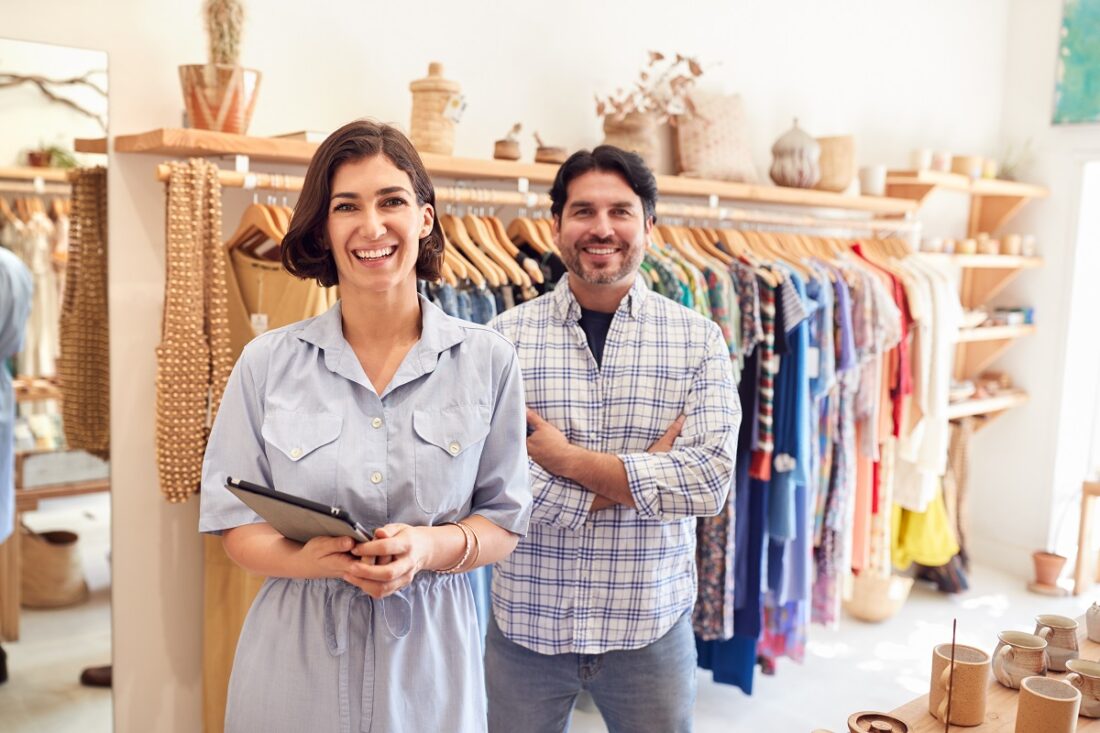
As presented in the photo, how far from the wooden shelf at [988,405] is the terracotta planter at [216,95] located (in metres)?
3.24

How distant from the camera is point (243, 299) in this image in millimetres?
2428

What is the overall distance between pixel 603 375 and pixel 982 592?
352 centimetres

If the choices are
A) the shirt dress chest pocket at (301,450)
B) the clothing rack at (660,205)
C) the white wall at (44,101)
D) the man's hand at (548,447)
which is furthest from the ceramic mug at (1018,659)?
the white wall at (44,101)

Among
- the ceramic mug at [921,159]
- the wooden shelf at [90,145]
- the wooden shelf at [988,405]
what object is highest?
the ceramic mug at [921,159]

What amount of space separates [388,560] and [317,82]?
6.07ft

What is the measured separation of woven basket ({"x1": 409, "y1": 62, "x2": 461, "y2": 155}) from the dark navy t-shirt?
2.79 ft

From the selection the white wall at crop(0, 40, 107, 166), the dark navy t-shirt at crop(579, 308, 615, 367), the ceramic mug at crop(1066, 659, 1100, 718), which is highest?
the white wall at crop(0, 40, 107, 166)

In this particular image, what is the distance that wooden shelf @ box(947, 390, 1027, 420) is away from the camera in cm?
448

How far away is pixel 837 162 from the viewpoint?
386 cm

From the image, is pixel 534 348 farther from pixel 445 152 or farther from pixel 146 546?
pixel 146 546

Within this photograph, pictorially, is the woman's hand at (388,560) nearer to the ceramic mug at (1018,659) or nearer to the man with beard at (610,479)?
the man with beard at (610,479)

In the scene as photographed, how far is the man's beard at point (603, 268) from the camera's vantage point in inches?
78.4

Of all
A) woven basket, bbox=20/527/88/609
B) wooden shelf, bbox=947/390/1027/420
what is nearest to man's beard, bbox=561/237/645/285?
woven basket, bbox=20/527/88/609

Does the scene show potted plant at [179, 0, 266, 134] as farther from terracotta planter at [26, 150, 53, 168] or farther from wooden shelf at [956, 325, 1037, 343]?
wooden shelf at [956, 325, 1037, 343]
